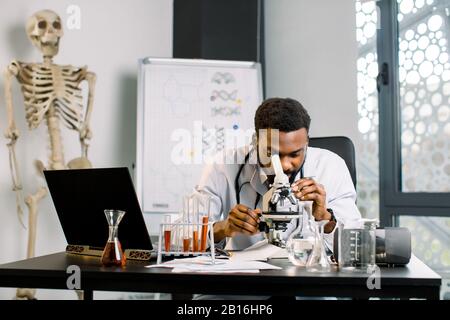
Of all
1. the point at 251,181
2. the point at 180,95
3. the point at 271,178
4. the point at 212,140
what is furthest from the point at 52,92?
the point at 271,178

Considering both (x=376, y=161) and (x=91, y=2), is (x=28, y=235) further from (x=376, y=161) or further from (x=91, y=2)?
(x=376, y=161)

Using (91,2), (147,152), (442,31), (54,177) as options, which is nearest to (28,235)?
(147,152)

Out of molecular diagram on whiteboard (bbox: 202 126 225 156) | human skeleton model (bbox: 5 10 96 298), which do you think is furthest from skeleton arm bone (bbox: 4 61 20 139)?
molecular diagram on whiteboard (bbox: 202 126 225 156)

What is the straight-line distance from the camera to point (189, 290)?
1429 millimetres

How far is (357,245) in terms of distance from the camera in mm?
1553

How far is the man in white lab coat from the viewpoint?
1859 millimetres

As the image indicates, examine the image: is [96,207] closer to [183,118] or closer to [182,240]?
[182,240]

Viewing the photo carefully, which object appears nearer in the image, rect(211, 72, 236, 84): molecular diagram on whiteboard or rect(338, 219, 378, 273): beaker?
rect(338, 219, 378, 273): beaker

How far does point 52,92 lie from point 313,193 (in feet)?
6.69

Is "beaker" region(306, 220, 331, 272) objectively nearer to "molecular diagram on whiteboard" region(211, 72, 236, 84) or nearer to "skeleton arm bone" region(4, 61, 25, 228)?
"skeleton arm bone" region(4, 61, 25, 228)

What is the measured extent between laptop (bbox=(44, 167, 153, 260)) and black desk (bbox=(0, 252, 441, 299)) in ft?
0.51
